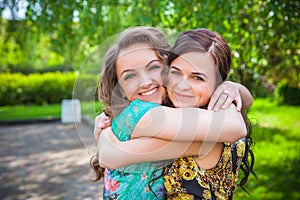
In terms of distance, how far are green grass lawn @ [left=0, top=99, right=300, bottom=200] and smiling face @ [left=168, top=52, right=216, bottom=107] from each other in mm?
395

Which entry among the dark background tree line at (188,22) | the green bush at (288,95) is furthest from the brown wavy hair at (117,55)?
the green bush at (288,95)

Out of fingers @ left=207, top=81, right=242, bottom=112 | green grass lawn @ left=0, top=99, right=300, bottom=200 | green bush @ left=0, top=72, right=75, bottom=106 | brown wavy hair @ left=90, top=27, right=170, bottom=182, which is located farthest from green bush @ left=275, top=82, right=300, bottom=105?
brown wavy hair @ left=90, top=27, right=170, bottom=182

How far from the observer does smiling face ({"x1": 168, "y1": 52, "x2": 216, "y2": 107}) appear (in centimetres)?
155

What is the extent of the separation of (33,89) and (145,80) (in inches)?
667

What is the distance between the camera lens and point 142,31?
63.9 inches

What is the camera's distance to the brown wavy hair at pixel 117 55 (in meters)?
1.60

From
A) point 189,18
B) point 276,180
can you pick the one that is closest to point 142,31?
point 189,18

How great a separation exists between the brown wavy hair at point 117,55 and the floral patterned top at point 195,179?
30 cm

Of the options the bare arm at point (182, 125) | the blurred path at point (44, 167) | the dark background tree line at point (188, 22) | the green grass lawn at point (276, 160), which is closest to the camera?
the bare arm at point (182, 125)

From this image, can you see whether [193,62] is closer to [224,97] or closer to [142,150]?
[224,97]

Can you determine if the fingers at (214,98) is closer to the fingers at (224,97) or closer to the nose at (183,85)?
the fingers at (224,97)

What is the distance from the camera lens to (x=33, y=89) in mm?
17844

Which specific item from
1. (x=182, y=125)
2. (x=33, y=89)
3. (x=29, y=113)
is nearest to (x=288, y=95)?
(x=29, y=113)

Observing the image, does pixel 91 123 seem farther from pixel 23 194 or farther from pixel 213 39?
pixel 23 194
